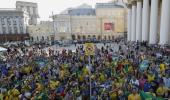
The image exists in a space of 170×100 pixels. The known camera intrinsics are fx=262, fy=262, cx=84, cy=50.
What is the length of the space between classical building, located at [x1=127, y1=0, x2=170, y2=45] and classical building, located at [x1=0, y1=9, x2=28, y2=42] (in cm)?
4687

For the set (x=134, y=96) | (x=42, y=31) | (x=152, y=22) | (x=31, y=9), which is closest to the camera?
(x=134, y=96)

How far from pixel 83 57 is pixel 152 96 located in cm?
968

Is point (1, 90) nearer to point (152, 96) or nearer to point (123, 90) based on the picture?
point (123, 90)

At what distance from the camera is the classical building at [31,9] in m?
104

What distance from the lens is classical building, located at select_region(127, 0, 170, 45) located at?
26.6m

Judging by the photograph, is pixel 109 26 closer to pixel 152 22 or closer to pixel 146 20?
pixel 146 20

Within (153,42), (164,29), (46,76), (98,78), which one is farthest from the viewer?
(153,42)

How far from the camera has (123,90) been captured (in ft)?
32.0

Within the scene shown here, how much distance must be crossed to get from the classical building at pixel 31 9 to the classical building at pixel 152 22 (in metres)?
69.2

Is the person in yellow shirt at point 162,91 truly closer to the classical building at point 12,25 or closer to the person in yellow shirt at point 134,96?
the person in yellow shirt at point 134,96

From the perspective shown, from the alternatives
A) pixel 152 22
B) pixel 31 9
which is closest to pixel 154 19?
pixel 152 22

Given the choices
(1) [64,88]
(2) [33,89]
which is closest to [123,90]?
(1) [64,88]

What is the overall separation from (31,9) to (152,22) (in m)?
86.5

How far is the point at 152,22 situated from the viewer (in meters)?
29.9
